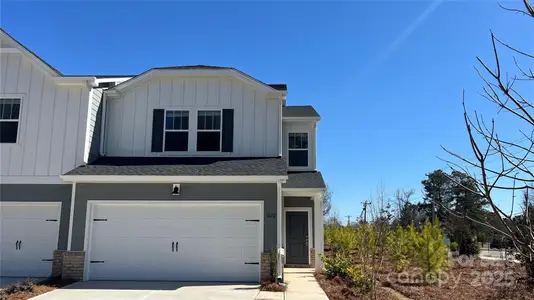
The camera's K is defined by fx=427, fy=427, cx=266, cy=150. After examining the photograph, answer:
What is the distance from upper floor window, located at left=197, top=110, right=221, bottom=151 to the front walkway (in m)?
4.71

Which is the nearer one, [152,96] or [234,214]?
[234,214]

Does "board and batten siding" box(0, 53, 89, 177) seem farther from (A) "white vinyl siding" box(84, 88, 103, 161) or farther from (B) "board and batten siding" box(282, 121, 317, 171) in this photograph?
(B) "board and batten siding" box(282, 121, 317, 171)

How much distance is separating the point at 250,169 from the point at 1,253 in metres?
7.60

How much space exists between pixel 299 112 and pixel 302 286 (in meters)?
8.05

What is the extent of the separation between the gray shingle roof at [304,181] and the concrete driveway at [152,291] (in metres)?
4.38

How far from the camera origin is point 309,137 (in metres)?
17.0

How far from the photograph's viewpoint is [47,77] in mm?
12992

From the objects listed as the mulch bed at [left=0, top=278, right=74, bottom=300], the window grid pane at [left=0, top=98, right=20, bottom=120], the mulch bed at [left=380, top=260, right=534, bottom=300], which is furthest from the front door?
the window grid pane at [left=0, top=98, right=20, bottom=120]

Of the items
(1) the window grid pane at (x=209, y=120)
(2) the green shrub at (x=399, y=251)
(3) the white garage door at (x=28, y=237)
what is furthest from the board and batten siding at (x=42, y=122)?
(2) the green shrub at (x=399, y=251)

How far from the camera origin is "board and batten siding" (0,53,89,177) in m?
12.5

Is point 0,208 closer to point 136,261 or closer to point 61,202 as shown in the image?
point 61,202

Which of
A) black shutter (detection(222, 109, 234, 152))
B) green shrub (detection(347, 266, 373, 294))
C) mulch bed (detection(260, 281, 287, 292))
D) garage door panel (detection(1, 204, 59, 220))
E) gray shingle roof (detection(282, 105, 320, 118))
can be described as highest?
gray shingle roof (detection(282, 105, 320, 118))

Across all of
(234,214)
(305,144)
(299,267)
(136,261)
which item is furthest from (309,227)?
(136,261)

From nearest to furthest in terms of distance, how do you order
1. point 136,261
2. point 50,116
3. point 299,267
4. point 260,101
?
point 136,261 → point 50,116 → point 260,101 → point 299,267
